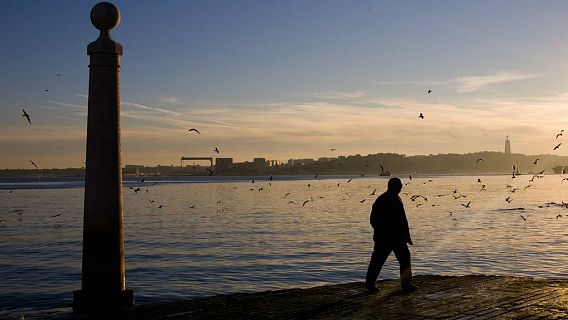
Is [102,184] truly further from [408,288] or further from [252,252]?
[252,252]

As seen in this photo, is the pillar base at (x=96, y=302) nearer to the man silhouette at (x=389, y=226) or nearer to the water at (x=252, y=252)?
the man silhouette at (x=389, y=226)

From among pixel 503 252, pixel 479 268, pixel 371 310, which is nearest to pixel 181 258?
pixel 479 268

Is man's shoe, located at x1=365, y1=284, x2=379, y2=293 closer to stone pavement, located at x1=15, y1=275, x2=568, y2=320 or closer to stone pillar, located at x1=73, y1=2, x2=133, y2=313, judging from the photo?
stone pavement, located at x1=15, y1=275, x2=568, y2=320

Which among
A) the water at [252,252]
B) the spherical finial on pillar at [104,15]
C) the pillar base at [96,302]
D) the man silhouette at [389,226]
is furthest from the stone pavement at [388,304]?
the water at [252,252]

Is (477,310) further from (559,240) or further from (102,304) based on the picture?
(559,240)

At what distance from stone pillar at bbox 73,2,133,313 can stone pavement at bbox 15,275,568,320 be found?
53cm

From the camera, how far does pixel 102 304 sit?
10.7 metres

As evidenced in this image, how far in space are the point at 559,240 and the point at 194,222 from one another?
75.8 ft

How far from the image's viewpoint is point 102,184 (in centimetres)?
1052

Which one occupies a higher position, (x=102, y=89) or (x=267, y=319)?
(x=102, y=89)

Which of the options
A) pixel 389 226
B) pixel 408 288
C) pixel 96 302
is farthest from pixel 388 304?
pixel 96 302

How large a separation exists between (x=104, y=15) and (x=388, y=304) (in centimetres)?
653

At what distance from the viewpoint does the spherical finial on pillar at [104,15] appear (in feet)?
35.1

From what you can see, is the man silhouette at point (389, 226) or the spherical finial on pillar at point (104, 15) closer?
the spherical finial on pillar at point (104, 15)
